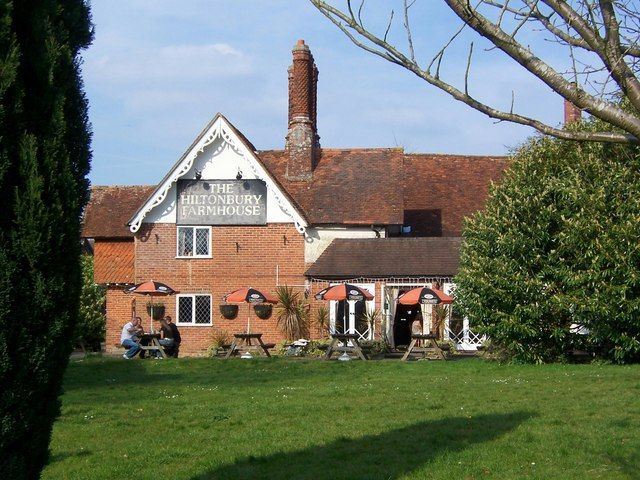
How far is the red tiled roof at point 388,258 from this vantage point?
3103 cm

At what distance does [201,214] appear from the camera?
110 ft

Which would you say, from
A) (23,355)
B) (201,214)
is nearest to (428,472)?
(23,355)

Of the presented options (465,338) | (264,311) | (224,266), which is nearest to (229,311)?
(264,311)

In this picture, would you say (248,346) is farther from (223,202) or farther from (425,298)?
(223,202)

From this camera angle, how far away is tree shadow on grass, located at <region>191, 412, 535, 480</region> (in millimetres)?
9531

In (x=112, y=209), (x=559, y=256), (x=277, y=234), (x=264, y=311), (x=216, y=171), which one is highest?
(x=216, y=171)

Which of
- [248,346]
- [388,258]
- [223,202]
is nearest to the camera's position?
[248,346]

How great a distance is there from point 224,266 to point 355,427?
2170 cm

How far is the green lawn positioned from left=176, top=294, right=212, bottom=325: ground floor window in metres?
13.1

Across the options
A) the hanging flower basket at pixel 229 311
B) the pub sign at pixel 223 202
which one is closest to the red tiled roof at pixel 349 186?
the pub sign at pixel 223 202

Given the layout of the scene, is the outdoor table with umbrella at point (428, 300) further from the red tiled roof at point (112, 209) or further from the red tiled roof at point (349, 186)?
the red tiled roof at point (112, 209)

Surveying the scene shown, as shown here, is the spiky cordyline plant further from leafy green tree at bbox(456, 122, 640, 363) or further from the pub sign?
leafy green tree at bbox(456, 122, 640, 363)

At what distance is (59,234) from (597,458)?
6014 millimetres

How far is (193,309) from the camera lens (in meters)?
33.4
